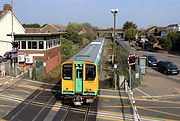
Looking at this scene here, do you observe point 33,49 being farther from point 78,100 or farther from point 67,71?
point 78,100

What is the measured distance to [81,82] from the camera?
18641 millimetres

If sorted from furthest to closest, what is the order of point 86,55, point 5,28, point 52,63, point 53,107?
point 5,28 → point 52,63 → point 86,55 → point 53,107

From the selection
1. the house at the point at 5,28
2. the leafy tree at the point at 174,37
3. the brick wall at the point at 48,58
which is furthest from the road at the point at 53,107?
the leafy tree at the point at 174,37

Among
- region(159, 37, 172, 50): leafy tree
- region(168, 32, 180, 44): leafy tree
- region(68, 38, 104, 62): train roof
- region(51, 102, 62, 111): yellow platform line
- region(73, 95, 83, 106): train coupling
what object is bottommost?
region(51, 102, 62, 111): yellow platform line

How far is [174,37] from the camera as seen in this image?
68.4m

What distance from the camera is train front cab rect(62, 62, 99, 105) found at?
18.5 m

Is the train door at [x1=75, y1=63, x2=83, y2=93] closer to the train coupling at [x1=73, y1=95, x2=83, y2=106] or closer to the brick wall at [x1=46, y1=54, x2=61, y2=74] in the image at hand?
the train coupling at [x1=73, y1=95, x2=83, y2=106]

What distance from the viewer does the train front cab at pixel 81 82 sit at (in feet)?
60.7

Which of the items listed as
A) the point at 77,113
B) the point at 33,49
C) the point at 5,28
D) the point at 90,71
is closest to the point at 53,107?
the point at 77,113

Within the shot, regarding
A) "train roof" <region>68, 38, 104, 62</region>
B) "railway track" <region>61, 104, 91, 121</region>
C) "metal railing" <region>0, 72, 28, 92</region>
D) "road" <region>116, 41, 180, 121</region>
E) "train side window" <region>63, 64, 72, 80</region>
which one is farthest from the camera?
"metal railing" <region>0, 72, 28, 92</region>

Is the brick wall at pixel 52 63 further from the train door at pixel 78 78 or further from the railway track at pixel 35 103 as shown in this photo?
the train door at pixel 78 78

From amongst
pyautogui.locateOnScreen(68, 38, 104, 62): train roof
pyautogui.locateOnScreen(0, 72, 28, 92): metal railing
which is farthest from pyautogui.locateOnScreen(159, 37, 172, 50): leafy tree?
pyautogui.locateOnScreen(0, 72, 28, 92): metal railing

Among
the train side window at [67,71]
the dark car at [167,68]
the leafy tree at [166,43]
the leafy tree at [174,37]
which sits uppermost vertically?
the leafy tree at [174,37]

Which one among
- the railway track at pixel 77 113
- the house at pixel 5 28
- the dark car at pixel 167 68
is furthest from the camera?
the house at pixel 5 28
